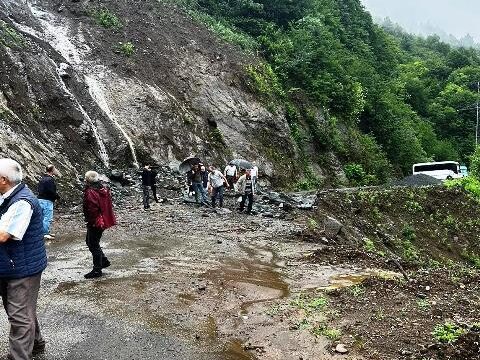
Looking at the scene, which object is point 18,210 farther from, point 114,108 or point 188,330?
point 114,108

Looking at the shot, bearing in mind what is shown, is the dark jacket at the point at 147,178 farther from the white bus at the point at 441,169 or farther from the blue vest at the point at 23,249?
the white bus at the point at 441,169

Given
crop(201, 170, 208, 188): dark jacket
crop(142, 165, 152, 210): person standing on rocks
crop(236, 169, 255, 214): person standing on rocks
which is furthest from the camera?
crop(201, 170, 208, 188): dark jacket

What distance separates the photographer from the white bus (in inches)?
1337

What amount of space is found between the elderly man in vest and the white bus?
105 feet

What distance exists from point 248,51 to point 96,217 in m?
27.0

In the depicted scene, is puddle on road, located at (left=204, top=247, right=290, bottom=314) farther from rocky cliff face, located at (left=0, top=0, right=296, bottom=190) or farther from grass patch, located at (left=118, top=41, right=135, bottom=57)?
grass patch, located at (left=118, top=41, right=135, bottom=57)

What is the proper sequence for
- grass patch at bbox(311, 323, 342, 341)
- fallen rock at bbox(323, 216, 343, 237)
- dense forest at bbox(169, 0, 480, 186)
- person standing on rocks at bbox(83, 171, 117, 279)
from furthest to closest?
1. dense forest at bbox(169, 0, 480, 186)
2. fallen rock at bbox(323, 216, 343, 237)
3. person standing on rocks at bbox(83, 171, 117, 279)
4. grass patch at bbox(311, 323, 342, 341)

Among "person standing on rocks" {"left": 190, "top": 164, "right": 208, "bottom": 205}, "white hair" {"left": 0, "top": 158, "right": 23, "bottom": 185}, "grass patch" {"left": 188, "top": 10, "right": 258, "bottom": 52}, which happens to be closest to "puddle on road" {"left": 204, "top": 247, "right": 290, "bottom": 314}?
"white hair" {"left": 0, "top": 158, "right": 23, "bottom": 185}

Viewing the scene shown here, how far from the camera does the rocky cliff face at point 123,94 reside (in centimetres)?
2002

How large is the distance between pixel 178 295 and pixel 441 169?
31041 mm

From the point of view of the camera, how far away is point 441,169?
35469mm

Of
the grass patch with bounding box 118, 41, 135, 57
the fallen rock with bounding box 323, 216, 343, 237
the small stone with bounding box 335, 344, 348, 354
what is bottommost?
the fallen rock with bounding box 323, 216, 343, 237

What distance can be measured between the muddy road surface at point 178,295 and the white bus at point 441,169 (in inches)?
896

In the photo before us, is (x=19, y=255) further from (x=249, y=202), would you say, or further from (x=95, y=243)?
(x=249, y=202)
